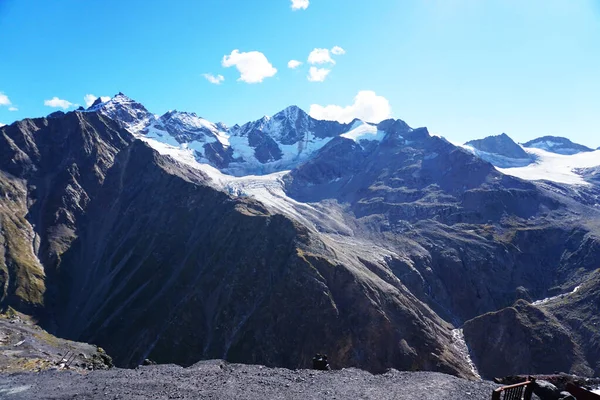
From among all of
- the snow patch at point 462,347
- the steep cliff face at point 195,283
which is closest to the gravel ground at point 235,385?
the steep cliff face at point 195,283

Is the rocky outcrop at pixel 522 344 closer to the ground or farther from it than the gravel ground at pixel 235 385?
closer to the ground

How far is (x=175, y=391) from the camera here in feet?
87.5

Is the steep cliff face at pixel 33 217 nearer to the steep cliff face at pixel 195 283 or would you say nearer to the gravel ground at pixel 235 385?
the steep cliff face at pixel 195 283

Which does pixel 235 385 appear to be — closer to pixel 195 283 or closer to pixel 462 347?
pixel 462 347

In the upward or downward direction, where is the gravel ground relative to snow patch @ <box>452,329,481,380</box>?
upward

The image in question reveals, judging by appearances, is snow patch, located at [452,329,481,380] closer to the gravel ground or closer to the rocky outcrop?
the rocky outcrop

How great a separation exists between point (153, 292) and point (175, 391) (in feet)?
364

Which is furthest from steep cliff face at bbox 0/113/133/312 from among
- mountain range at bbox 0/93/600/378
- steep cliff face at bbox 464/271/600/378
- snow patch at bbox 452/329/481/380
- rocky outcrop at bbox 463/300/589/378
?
steep cliff face at bbox 464/271/600/378

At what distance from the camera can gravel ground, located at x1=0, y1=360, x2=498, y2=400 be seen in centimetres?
2630

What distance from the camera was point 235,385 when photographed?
91.7 ft

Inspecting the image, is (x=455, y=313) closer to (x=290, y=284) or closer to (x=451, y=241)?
(x=451, y=241)

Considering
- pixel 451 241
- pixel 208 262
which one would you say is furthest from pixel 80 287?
pixel 451 241

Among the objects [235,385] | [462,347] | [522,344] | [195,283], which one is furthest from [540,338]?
[235,385]

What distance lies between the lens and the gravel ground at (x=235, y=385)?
26297 mm
